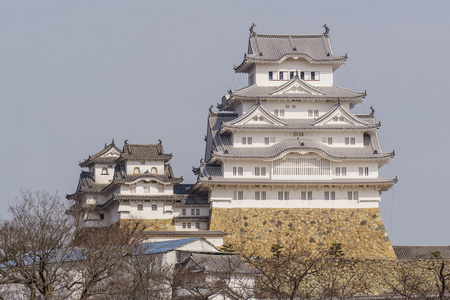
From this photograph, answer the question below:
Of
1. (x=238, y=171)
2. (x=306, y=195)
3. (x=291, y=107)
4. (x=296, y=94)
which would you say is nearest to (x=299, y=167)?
(x=306, y=195)

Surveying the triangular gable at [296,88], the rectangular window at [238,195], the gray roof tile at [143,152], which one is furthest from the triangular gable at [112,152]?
the triangular gable at [296,88]

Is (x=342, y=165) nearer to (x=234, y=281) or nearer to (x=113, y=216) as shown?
(x=113, y=216)

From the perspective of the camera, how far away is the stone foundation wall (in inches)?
2478

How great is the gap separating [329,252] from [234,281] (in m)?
16.0

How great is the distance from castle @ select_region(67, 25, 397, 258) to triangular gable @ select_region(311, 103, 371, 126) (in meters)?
0.06

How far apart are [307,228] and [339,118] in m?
7.68

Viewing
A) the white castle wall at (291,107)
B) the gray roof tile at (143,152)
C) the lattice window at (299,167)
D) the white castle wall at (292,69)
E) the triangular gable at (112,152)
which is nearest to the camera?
the lattice window at (299,167)

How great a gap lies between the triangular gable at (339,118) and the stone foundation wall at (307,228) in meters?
5.67

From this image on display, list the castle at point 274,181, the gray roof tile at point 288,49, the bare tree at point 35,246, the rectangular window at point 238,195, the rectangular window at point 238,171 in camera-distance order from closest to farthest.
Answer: the bare tree at point 35,246 < the castle at point 274,181 < the rectangular window at point 238,195 < the rectangular window at point 238,171 < the gray roof tile at point 288,49

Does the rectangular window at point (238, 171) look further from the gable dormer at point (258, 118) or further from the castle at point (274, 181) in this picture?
the gable dormer at point (258, 118)

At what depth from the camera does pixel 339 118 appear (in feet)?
218

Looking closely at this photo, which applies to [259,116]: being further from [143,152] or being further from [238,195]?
[143,152]

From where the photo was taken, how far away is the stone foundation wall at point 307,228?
6294cm

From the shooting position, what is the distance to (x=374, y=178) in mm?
65188
